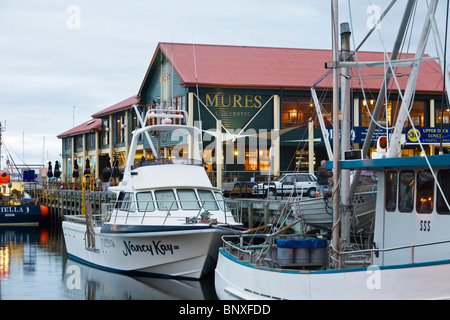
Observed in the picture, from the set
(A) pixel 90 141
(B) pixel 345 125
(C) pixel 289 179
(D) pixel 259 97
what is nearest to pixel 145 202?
(B) pixel 345 125

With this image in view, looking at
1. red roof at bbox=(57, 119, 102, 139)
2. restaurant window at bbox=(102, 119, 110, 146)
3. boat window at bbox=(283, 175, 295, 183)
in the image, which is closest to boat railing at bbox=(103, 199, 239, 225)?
boat window at bbox=(283, 175, 295, 183)

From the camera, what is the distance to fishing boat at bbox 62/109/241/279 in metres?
19.8

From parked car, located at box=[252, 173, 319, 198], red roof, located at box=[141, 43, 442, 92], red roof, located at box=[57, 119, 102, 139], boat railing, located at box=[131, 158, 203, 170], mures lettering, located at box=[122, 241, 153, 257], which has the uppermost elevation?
red roof, located at box=[141, 43, 442, 92]

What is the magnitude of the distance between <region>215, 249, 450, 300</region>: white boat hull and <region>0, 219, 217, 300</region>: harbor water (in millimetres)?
5082

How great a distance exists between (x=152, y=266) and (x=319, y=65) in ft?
79.8

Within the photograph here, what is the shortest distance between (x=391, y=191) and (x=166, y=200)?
989 centimetres

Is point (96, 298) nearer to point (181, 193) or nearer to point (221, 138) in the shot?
point (181, 193)

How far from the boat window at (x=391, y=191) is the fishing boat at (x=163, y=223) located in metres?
7.25

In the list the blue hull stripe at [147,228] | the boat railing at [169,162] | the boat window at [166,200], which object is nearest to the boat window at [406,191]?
the blue hull stripe at [147,228]

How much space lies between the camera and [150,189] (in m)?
21.5

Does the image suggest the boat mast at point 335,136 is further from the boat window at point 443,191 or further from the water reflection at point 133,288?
the water reflection at point 133,288

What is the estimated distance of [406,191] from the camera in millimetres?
12344

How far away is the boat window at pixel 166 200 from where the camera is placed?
21.1 m

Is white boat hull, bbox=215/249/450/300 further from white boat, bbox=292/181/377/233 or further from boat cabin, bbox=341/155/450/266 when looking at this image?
white boat, bbox=292/181/377/233
